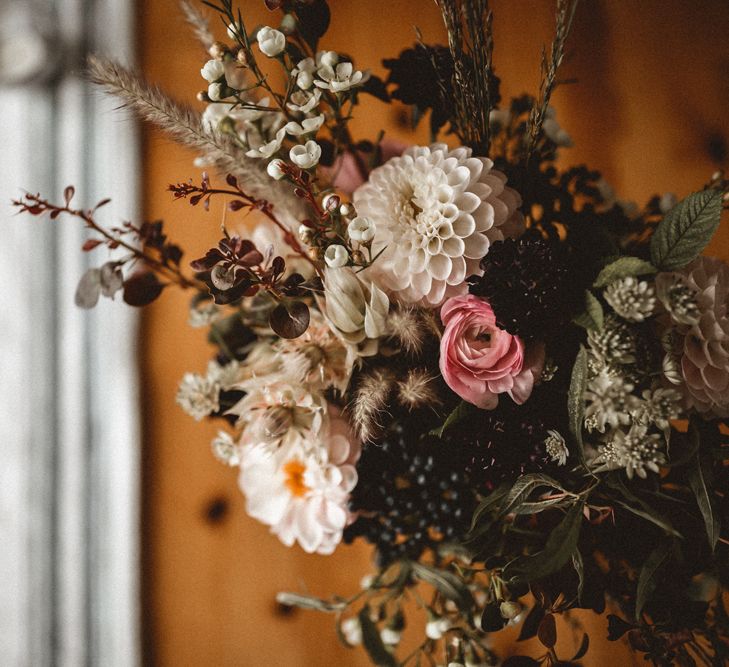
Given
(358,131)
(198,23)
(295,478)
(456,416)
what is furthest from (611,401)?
(358,131)

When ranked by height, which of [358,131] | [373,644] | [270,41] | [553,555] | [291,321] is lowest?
[373,644]

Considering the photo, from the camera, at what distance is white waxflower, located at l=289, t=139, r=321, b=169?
503mm

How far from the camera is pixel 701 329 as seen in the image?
0.51 metres

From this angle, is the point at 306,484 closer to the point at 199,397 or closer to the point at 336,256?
the point at 199,397

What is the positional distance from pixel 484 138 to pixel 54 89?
0.89 meters

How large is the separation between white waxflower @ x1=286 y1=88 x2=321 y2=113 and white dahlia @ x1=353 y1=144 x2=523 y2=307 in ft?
0.33

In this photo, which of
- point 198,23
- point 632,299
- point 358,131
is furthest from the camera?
point 358,131

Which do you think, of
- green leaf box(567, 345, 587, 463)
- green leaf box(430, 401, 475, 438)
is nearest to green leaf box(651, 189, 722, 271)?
green leaf box(567, 345, 587, 463)

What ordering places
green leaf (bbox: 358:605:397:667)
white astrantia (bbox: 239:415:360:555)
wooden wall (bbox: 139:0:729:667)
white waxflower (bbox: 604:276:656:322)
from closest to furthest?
white waxflower (bbox: 604:276:656:322) < white astrantia (bbox: 239:415:360:555) < green leaf (bbox: 358:605:397:667) < wooden wall (bbox: 139:0:729:667)

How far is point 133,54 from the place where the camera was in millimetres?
1114

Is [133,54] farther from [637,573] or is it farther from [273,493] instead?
[637,573]

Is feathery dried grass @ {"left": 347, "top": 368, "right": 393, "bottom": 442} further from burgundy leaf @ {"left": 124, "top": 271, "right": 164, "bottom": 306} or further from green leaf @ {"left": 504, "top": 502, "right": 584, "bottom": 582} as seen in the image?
burgundy leaf @ {"left": 124, "top": 271, "right": 164, "bottom": 306}

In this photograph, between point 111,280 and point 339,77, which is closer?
point 339,77

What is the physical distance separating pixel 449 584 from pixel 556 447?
0.25 meters
